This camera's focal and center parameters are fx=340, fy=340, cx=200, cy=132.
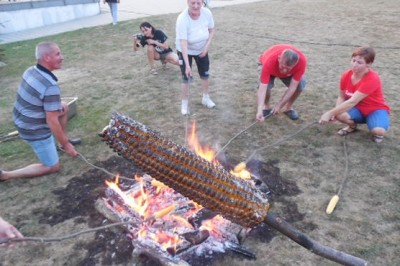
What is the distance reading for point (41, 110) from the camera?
4418 millimetres

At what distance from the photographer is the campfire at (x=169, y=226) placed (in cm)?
335

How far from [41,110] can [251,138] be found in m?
3.16

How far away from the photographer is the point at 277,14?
15203mm

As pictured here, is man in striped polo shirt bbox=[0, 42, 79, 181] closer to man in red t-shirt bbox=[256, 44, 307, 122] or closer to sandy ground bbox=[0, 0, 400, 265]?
sandy ground bbox=[0, 0, 400, 265]

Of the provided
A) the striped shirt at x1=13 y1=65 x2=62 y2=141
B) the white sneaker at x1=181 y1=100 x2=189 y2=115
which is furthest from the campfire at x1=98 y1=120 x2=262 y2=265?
the white sneaker at x1=181 y1=100 x2=189 y2=115

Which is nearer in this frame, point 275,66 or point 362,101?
point 362,101

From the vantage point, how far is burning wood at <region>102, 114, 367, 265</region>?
9.36 feet

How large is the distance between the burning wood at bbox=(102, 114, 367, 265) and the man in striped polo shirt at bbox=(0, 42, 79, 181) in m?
1.76

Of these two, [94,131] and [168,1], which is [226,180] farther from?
[168,1]

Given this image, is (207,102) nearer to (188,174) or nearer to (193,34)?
(193,34)

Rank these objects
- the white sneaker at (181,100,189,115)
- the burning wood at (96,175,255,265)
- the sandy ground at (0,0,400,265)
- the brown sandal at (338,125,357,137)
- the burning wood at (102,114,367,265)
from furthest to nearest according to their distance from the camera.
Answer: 1. the white sneaker at (181,100,189,115)
2. the brown sandal at (338,125,357,137)
3. the sandy ground at (0,0,400,265)
4. the burning wood at (96,175,255,265)
5. the burning wood at (102,114,367,265)

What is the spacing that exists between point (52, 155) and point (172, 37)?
8479mm

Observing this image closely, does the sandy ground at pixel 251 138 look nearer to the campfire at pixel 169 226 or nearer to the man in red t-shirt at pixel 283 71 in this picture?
the campfire at pixel 169 226

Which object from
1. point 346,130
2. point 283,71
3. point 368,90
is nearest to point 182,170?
point 283,71
